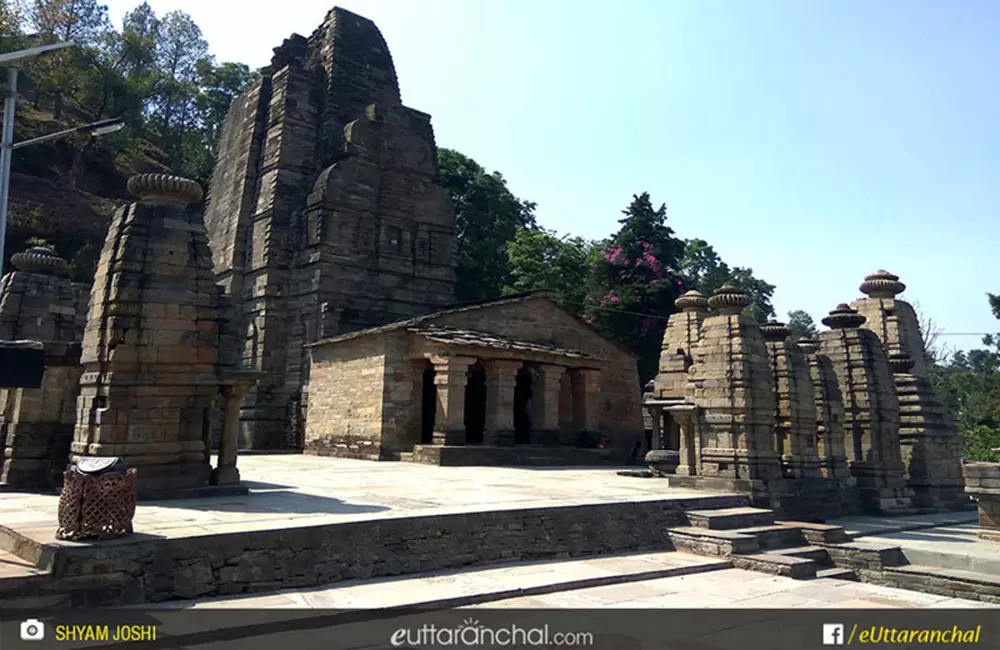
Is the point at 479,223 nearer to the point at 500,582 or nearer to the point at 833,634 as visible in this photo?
the point at 500,582

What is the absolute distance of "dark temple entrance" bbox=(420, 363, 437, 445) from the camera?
855 inches

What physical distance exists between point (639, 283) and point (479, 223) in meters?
11.2

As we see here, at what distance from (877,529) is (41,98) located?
54.9m

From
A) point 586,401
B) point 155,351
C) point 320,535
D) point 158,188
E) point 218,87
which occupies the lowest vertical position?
point 320,535

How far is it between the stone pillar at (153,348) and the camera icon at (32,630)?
4161 mm

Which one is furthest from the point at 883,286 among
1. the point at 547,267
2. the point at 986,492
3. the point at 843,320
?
the point at 547,267

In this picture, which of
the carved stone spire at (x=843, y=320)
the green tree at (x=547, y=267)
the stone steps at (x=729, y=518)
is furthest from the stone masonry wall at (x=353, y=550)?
the green tree at (x=547, y=267)

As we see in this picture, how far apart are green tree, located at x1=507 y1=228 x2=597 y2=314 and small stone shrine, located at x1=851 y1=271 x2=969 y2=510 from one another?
20290mm

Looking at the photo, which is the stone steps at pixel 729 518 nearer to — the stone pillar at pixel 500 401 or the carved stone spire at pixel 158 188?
the carved stone spire at pixel 158 188

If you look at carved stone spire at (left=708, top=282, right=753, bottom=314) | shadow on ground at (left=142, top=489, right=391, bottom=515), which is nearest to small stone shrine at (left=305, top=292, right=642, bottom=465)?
carved stone spire at (left=708, top=282, right=753, bottom=314)

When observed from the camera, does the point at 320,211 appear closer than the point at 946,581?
Result: No

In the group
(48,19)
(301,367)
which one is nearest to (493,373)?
(301,367)

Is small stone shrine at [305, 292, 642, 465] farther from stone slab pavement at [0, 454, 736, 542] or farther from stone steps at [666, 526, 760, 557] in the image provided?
stone steps at [666, 526, 760, 557]

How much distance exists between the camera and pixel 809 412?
1418cm
